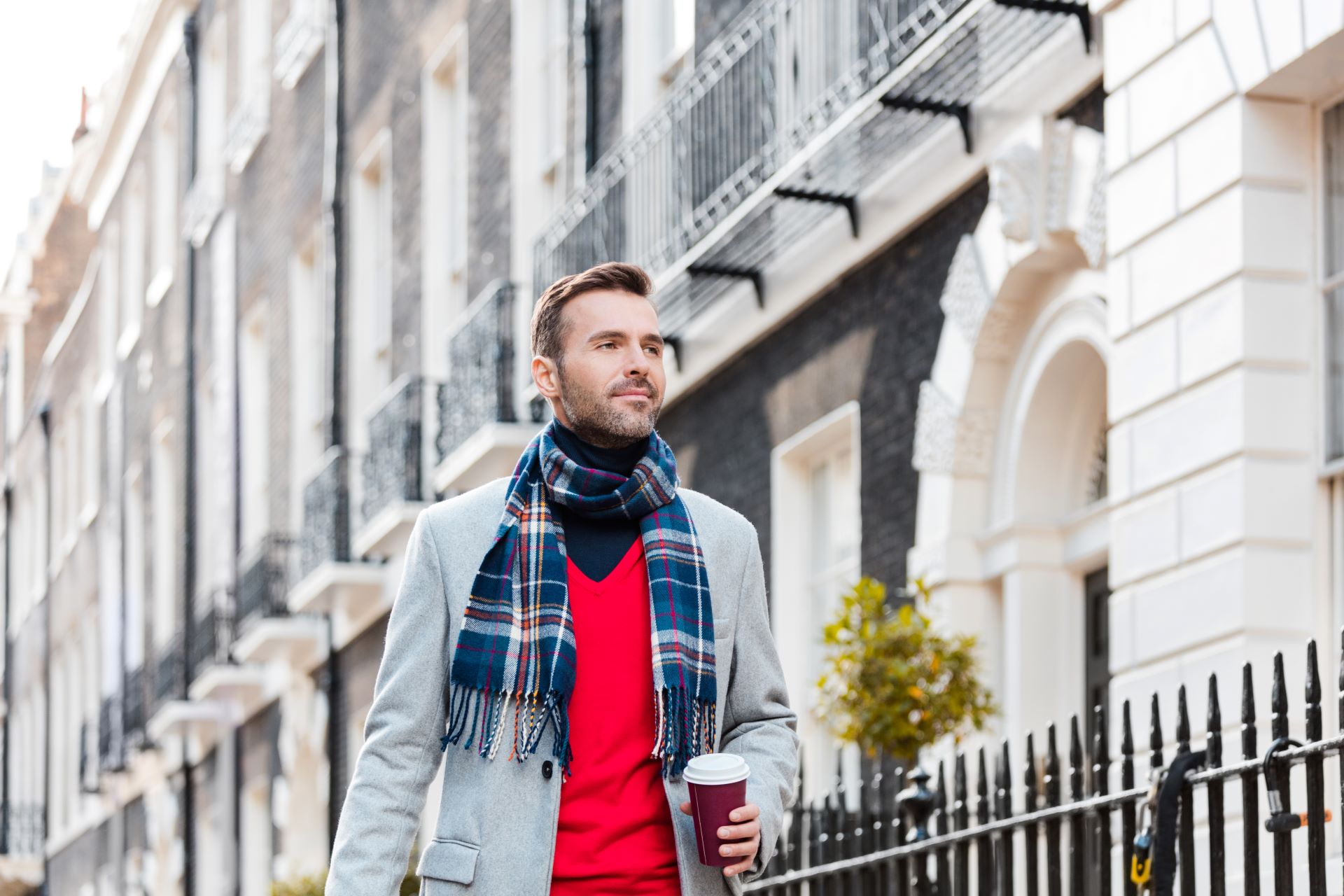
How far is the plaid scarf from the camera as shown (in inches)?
158

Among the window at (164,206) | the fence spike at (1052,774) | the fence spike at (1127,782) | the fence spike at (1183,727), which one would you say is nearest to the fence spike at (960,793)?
the fence spike at (1052,774)

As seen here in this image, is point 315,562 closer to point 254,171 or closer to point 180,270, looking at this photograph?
point 254,171

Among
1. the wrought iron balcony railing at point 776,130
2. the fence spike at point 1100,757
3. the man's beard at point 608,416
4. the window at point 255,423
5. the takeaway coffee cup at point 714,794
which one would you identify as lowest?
the takeaway coffee cup at point 714,794

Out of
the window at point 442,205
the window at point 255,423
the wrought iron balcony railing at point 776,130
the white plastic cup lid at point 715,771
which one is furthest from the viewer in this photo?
the window at point 255,423

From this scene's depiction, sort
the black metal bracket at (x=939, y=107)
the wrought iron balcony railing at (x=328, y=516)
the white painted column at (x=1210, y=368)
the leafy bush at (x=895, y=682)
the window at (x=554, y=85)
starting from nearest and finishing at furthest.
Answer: the white painted column at (x=1210, y=368) < the leafy bush at (x=895, y=682) < the black metal bracket at (x=939, y=107) < the window at (x=554, y=85) < the wrought iron balcony railing at (x=328, y=516)

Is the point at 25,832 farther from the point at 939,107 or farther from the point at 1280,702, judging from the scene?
the point at 1280,702

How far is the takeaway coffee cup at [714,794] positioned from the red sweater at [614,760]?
4.0 inches

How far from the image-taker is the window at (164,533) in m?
27.4

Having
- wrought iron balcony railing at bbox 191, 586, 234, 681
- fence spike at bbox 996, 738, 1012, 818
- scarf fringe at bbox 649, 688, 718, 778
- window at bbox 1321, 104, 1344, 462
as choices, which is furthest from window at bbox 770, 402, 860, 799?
wrought iron balcony railing at bbox 191, 586, 234, 681

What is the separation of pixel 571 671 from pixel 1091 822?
12.2ft

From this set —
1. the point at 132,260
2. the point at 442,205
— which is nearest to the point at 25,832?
the point at 132,260

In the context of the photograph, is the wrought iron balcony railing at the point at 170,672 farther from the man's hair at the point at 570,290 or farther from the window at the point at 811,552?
the man's hair at the point at 570,290

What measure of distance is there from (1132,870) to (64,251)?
134 ft

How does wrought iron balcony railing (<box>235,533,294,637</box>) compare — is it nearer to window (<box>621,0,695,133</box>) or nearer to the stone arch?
window (<box>621,0,695,133</box>)
